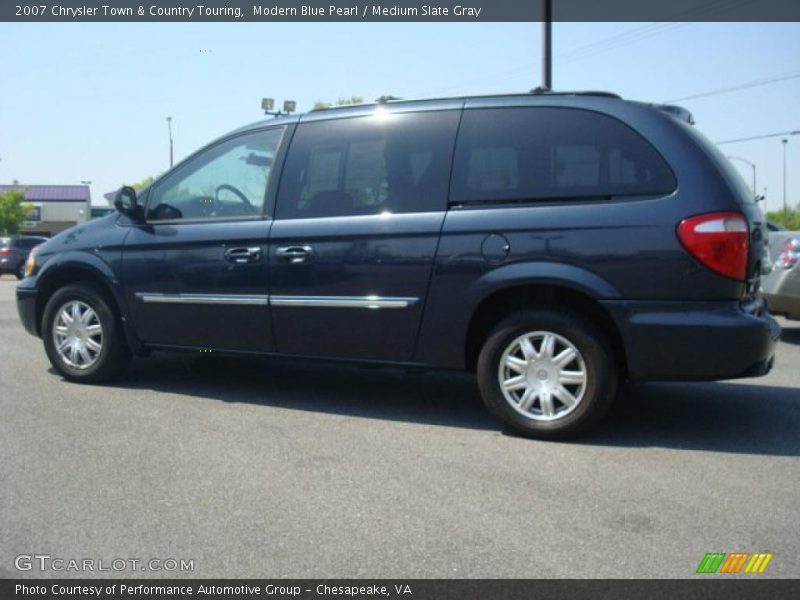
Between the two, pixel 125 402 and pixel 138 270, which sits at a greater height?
pixel 138 270

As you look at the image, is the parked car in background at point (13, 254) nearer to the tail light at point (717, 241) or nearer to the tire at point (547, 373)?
the tire at point (547, 373)

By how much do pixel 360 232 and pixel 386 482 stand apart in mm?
1688

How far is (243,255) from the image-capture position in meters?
5.27

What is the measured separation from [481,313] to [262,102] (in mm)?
8946

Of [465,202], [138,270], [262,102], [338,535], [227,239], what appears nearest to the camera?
[338,535]

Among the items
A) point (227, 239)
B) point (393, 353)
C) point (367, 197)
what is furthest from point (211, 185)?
point (393, 353)

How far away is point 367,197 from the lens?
4926mm

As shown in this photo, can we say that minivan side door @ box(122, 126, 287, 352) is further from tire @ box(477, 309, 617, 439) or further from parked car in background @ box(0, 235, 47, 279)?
parked car in background @ box(0, 235, 47, 279)

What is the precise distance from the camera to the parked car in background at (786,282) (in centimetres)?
773

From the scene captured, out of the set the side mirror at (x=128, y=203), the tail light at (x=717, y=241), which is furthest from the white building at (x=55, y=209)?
the tail light at (x=717, y=241)

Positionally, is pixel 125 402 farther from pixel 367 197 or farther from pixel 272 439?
pixel 367 197

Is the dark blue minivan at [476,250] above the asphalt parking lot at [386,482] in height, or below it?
above

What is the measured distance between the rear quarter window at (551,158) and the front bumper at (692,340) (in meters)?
0.65
